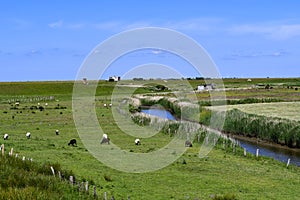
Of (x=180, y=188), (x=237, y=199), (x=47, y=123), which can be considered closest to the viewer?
(x=237, y=199)

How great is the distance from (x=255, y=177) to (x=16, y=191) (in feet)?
51.6

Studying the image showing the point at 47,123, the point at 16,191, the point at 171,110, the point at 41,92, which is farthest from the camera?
the point at 41,92

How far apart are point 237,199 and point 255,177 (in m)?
6.21

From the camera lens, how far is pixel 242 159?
32562mm

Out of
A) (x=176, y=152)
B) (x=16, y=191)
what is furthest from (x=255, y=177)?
(x=16, y=191)

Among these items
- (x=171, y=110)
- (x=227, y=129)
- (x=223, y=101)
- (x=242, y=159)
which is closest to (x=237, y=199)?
(x=242, y=159)

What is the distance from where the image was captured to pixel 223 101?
89.3m

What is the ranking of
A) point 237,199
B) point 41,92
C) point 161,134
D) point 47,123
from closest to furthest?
point 237,199, point 161,134, point 47,123, point 41,92

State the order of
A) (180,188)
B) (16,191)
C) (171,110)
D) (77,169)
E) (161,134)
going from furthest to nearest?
(171,110) → (161,134) → (77,169) → (180,188) → (16,191)

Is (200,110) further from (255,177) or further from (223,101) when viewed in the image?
(255,177)

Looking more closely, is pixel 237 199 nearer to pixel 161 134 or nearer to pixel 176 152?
pixel 176 152

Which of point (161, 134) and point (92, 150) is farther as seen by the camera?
point (161, 134)

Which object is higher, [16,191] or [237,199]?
[16,191]

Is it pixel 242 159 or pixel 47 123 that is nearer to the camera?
pixel 242 159
